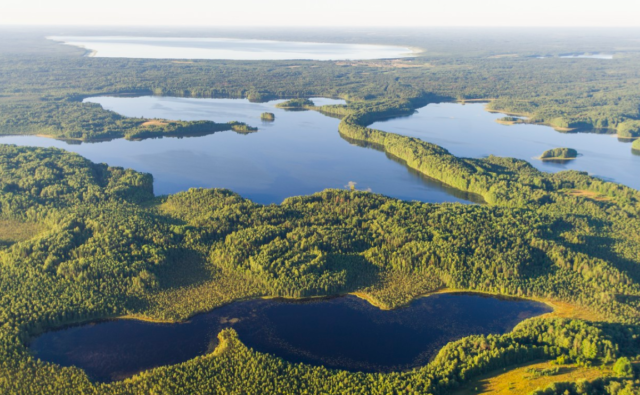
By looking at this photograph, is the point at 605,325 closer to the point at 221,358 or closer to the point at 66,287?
the point at 221,358

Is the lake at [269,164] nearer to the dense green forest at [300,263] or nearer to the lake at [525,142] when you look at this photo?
the dense green forest at [300,263]

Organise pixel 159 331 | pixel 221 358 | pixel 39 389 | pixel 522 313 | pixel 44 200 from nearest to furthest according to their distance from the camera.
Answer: pixel 39 389 < pixel 221 358 < pixel 159 331 < pixel 522 313 < pixel 44 200

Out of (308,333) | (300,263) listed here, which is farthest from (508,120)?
(308,333)

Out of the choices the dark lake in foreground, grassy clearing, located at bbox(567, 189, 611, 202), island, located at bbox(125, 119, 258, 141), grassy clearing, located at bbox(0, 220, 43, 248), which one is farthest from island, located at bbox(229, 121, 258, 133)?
the dark lake in foreground

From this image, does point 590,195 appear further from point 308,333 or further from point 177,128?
point 177,128

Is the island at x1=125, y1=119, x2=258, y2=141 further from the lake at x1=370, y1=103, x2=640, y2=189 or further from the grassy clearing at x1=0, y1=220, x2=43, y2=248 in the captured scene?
the grassy clearing at x1=0, y1=220, x2=43, y2=248

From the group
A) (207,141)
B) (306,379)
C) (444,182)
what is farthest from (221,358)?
(207,141)

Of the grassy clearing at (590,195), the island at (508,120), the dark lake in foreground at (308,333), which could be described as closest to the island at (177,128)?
the island at (508,120)
